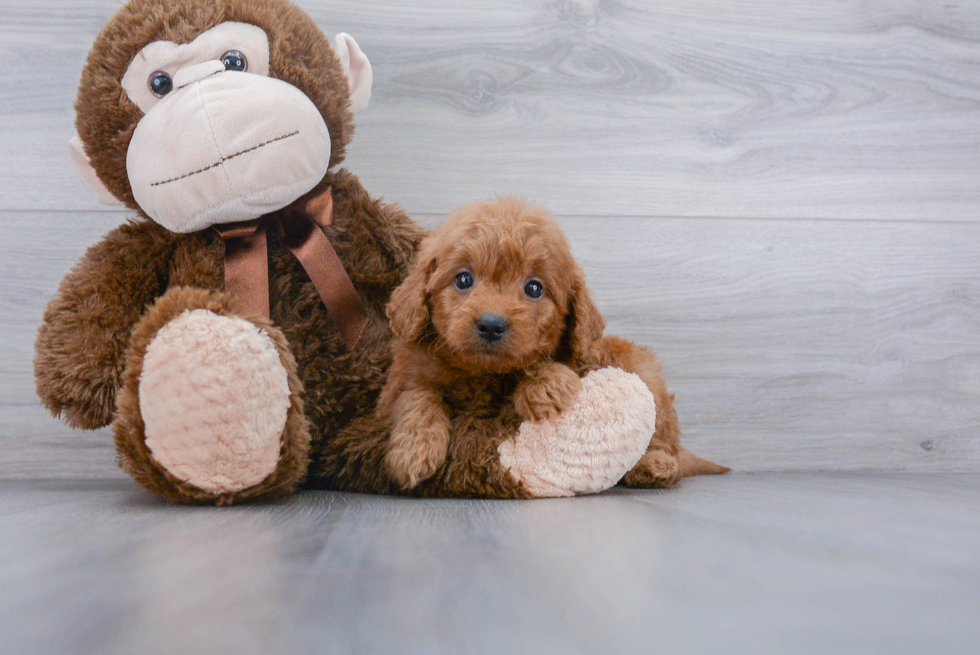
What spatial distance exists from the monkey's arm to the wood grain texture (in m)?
0.13

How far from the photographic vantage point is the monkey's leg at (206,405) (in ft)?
2.49

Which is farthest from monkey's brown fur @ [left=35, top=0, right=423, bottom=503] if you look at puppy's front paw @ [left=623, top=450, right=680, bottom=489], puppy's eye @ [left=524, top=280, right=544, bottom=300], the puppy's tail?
the puppy's tail

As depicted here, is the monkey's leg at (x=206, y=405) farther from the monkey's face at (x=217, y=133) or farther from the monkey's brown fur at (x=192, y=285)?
the monkey's face at (x=217, y=133)

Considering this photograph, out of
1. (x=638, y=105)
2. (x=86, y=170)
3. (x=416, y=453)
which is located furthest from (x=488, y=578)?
(x=638, y=105)

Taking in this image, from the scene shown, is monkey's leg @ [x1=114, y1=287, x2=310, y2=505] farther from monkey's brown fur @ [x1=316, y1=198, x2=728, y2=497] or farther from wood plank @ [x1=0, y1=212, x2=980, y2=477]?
wood plank @ [x1=0, y1=212, x2=980, y2=477]

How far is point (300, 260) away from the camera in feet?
3.12

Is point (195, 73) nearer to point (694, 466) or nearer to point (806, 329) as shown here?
point (694, 466)

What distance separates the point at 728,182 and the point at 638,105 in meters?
0.23

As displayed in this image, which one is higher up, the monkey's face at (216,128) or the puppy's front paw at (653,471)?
the monkey's face at (216,128)

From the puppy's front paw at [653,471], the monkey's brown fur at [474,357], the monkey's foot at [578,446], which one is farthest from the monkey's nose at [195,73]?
the puppy's front paw at [653,471]

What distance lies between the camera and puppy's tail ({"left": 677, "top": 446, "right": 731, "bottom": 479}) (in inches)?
43.9

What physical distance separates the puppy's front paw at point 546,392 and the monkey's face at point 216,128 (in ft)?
1.30

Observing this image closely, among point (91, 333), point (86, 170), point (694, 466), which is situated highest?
point (86, 170)

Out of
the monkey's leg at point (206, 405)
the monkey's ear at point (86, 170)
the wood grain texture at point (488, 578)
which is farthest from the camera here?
A: the monkey's ear at point (86, 170)
